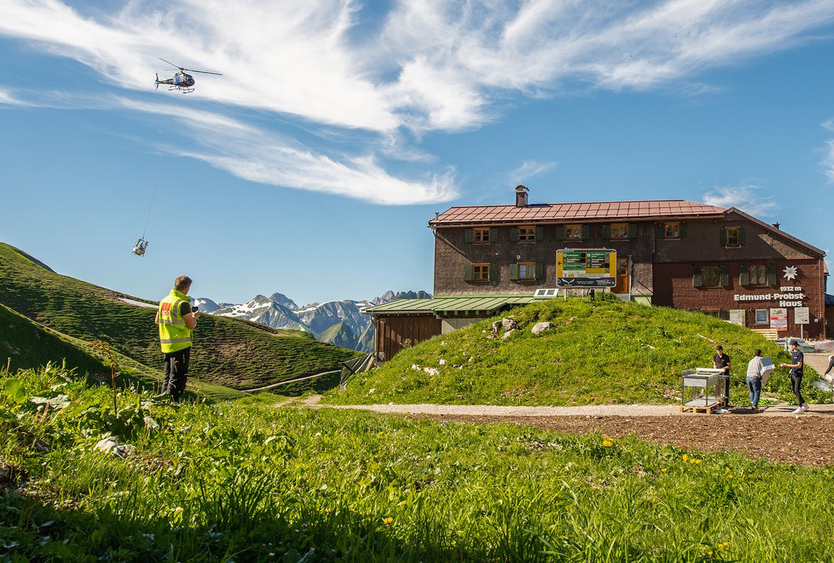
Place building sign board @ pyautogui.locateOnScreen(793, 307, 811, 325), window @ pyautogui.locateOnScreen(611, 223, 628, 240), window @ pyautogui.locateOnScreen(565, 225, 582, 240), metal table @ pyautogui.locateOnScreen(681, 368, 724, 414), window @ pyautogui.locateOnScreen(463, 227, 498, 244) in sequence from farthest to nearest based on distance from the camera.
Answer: window @ pyautogui.locateOnScreen(463, 227, 498, 244)
window @ pyautogui.locateOnScreen(565, 225, 582, 240)
window @ pyautogui.locateOnScreen(611, 223, 628, 240)
building sign board @ pyautogui.locateOnScreen(793, 307, 811, 325)
metal table @ pyautogui.locateOnScreen(681, 368, 724, 414)

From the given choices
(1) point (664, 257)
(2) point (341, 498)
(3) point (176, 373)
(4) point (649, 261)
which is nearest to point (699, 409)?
(3) point (176, 373)

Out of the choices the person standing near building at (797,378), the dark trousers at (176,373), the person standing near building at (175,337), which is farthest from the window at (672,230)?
the dark trousers at (176,373)

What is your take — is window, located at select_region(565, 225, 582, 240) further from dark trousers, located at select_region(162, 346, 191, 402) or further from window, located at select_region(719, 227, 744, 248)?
dark trousers, located at select_region(162, 346, 191, 402)

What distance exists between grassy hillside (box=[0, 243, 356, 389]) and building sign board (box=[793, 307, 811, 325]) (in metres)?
37.7

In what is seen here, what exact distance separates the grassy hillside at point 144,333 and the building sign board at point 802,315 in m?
37.7

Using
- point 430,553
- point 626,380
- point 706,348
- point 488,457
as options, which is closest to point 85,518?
point 430,553

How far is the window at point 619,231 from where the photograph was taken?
150 ft

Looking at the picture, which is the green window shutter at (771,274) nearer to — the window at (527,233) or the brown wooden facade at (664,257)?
the brown wooden facade at (664,257)

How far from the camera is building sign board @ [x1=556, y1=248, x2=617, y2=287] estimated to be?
1325 inches

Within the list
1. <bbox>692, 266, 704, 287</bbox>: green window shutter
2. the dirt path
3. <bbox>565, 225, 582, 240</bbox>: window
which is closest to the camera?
the dirt path

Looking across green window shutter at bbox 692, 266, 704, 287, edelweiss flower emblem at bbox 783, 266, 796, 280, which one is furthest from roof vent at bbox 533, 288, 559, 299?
edelweiss flower emblem at bbox 783, 266, 796, 280

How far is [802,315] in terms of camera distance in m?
42.6

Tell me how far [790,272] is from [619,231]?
11.4m

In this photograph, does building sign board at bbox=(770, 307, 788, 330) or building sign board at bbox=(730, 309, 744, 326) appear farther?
building sign board at bbox=(730, 309, 744, 326)
